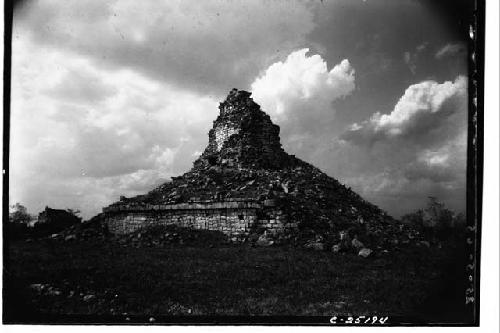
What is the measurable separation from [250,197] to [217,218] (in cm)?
131

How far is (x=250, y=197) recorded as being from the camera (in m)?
A: 12.9

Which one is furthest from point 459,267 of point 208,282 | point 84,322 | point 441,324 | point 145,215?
point 145,215

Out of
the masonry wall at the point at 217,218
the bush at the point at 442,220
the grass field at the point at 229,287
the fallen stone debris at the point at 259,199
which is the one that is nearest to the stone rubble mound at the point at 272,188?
the fallen stone debris at the point at 259,199

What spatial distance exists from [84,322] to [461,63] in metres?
8.74

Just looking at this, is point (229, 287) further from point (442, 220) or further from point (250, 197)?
point (250, 197)

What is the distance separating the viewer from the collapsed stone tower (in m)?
12.2

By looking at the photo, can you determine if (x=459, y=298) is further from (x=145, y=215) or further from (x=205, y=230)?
(x=145, y=215)

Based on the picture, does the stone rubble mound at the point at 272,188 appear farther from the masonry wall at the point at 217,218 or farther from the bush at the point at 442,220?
the bush at the point at 442,220

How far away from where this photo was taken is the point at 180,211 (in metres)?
13.3

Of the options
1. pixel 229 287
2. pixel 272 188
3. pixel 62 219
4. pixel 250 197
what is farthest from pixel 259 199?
pixel 62 219

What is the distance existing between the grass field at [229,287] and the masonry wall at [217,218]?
322 centimetres

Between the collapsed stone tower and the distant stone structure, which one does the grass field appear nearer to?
the collapsed stone tower

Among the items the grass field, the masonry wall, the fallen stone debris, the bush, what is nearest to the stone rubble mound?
the fallen stone debris

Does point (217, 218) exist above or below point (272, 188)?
below
